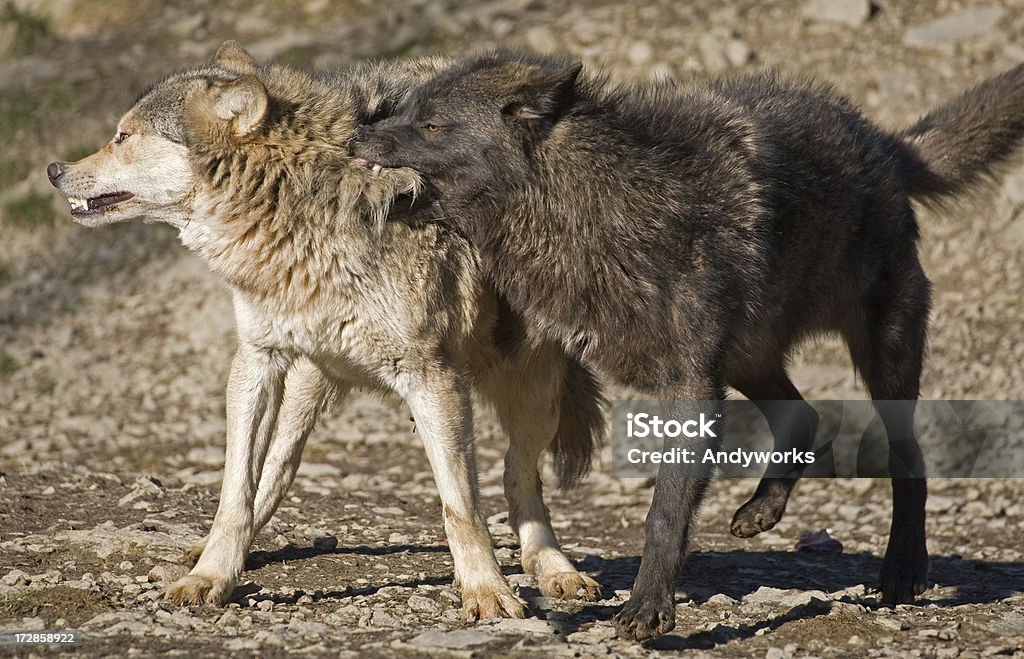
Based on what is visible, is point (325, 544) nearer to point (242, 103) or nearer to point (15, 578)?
point (15, 578)

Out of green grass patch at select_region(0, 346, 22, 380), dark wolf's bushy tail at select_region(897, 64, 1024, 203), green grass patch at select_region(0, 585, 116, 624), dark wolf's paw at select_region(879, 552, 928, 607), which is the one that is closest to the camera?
green grass patch at select_region(0, 585, 116, 624)

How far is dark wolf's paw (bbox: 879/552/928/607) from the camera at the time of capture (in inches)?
221

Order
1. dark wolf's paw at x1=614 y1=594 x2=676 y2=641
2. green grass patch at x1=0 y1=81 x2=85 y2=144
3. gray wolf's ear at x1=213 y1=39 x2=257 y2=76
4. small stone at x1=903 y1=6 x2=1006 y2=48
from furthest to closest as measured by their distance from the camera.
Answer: green grass patch at x1=0 y1=81 x2=85 y2=144, small stone at x1=903 y1=6 x2=1006 y2=48, gray wolf's ear at x1=213 y1=39 x2=257 y2=76, dark wolf's paw at x1=614 y1=594 x2=676 y2=641

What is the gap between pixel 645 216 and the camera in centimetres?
502

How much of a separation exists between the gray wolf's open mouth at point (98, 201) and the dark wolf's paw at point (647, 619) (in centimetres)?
252

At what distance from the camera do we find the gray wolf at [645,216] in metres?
4.93

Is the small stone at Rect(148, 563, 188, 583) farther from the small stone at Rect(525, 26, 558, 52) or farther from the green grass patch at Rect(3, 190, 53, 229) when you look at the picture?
the small stone at Rect(525, 26, 558, 52)

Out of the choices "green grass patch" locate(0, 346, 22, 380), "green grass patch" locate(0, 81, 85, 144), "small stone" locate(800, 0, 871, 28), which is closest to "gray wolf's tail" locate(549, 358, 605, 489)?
"green grass patch" locate(0, 346, 22, 380)

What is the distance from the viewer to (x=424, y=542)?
629 cm

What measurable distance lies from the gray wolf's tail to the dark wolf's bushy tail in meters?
1.88

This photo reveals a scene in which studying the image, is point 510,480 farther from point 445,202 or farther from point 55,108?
point 55,108

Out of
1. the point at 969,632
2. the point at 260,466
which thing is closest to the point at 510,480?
the point at 260,466

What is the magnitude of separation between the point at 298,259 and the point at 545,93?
1.13 meters

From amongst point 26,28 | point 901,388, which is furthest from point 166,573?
point 26,28
